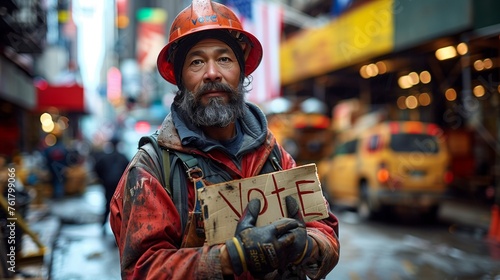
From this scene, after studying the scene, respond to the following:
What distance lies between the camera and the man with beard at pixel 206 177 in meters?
1.79

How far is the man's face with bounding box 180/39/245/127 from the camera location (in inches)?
88.7

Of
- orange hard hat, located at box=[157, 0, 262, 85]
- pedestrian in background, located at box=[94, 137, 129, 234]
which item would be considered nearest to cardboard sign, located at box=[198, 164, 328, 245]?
orange hard hat, located at box=[157, 0, 262, 85]

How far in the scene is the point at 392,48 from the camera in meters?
12.6

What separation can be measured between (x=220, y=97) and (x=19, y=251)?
5.22 meters

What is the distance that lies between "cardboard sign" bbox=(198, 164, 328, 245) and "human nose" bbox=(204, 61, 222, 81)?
56 centimetres

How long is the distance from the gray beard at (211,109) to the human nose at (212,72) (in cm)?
4

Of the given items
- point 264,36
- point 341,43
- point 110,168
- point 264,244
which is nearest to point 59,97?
point 264,36

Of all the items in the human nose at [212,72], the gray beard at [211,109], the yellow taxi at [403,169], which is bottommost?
the yellow taxi at [403,169]

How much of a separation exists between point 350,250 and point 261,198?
21.9ft

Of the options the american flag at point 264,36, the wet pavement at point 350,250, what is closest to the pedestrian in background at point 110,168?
the wet pavement at point 350,250

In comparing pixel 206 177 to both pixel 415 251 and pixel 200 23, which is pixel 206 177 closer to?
pixel 200 23

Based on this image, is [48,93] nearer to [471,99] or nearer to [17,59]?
[17,59]

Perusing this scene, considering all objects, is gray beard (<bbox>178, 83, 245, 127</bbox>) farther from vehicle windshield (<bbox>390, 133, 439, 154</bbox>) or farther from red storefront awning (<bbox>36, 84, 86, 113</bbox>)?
red storefront awning (<bbox>36, 84, 86, 113</bbox>)

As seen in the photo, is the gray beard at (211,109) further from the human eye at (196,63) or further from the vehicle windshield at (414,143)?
the vehicle windshield at (414,143)
